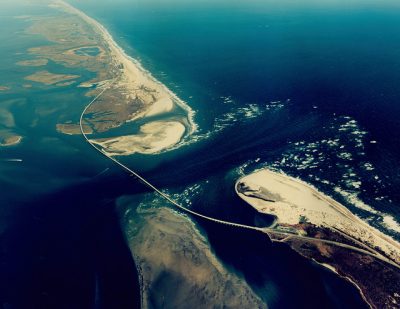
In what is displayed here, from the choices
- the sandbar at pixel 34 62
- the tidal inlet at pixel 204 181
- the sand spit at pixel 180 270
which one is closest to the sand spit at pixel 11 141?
the tidal inlet at pixel 204 181

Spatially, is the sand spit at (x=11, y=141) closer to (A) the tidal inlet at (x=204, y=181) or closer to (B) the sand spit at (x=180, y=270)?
(A) the tidal inlet at (x=204, y=181)

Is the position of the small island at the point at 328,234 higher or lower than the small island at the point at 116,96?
higher

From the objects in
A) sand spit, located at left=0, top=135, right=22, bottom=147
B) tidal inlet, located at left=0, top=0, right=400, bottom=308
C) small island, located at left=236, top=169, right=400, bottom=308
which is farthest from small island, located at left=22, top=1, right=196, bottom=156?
small island, located at left=236, top=169, right=400, bottom=308

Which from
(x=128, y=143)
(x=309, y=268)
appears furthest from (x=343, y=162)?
(x=128, y=143)

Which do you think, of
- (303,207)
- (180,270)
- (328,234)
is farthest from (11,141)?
(328,234)

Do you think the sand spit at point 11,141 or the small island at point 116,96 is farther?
the sand spit at point 11,141

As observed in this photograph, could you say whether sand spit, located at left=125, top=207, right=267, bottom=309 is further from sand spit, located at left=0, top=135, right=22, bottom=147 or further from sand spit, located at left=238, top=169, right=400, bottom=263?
sand spit, located at left=0, top=135, right=22, bottom=147

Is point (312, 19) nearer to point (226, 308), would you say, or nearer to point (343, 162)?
point (343, 162)
